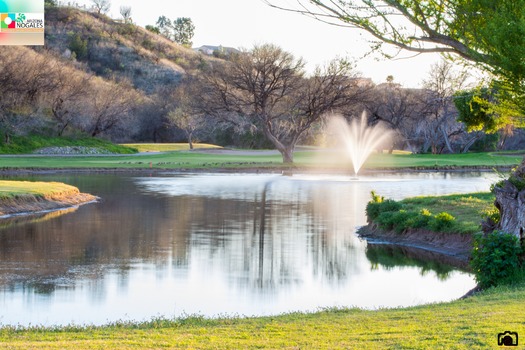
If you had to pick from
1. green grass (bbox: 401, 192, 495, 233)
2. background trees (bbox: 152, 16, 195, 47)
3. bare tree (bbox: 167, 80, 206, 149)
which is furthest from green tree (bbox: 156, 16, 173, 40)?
green grass (bbox: 401, 192, 495, 233)

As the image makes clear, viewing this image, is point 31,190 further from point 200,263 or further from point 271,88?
point 271,88

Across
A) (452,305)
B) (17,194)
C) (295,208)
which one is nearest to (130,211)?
(17,194)

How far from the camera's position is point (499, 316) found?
10.5 metres

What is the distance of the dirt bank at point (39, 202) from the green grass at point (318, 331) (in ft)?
64.4

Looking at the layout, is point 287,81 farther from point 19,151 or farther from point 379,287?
point 379,287

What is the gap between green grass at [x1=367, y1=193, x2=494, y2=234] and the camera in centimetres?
2420

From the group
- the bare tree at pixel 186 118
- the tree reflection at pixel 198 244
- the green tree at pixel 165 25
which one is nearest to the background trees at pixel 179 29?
the green tree at pixel 165 25

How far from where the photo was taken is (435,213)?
2667 centimetres

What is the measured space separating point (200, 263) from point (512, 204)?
28.3 feet

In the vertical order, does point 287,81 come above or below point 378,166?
above

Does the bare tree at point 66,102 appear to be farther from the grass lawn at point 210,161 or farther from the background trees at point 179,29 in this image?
the background trees at point 179,29

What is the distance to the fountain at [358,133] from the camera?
8038 centimetres

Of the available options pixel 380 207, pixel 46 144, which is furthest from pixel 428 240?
pixel 46 144

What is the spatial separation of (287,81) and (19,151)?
27.5 meters
